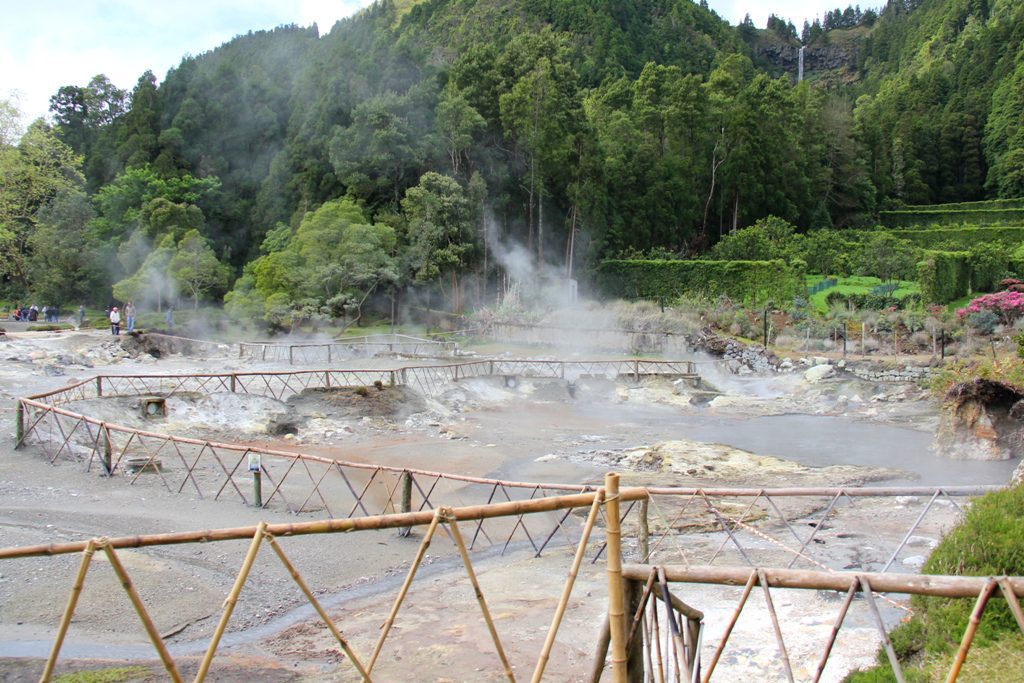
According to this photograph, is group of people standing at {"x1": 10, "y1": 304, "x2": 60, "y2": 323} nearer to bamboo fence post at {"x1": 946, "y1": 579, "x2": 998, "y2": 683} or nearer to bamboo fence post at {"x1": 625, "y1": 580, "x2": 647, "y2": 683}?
bamboo fence post at {"x1": 625, "y1": 580, "x2": 647, "y2": 683}

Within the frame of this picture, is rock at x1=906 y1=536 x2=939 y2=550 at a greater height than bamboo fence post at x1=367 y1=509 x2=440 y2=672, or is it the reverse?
bamboo fence post at x1=367 y1=509 x2=440 y2=672

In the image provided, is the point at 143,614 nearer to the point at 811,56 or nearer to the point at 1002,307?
the point at 1002,307

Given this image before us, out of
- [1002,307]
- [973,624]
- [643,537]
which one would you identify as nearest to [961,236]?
[1002,307]

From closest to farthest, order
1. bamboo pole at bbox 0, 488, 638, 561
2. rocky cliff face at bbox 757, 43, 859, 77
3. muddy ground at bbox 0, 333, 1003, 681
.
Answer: bamboo pole at bbox 0, 488, 638, 561 < muddy ground at bbox 0, 333, 1003, 681 < rocky cliff face at bbox 757, 43, 859, 77

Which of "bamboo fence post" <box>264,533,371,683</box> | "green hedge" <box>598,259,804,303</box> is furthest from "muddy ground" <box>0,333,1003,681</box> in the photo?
"green hedge" <box>598,259,804,303</box>

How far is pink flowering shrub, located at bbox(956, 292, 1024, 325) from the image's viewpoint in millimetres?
27891

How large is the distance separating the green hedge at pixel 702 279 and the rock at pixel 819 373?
30.5ft

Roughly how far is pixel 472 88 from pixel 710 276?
47.8 feet

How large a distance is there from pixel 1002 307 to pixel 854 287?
8.75 metres

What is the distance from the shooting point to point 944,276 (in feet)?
108

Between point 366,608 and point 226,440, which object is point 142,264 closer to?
point 226,440

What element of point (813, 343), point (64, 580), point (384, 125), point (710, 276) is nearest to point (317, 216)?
point (384, 125)

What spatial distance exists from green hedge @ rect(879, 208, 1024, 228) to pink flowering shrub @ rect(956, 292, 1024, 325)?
77.2ft

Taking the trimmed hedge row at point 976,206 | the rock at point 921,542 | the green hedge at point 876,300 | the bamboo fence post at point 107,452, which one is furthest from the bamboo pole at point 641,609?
the trimmed hedge row at point 976,206
